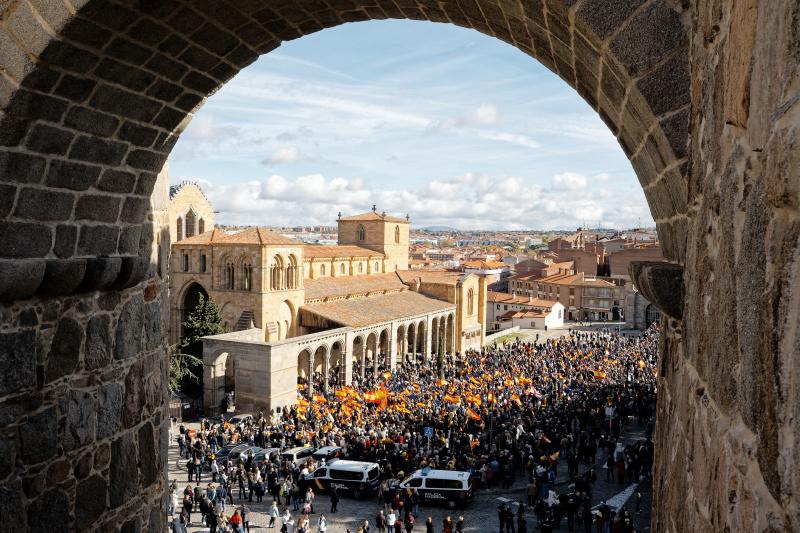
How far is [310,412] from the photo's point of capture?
99.8 feet

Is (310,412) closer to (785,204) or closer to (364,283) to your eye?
(364,283)

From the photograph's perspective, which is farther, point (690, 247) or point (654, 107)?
point (654, 107)

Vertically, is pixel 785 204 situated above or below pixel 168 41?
below

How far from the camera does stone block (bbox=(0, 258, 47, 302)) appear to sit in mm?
3953

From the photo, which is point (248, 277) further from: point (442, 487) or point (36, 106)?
point (36, 106)

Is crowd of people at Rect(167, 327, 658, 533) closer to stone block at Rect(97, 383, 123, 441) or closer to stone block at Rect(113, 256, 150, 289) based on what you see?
stone block at Rect(97, 383, 123, 441)

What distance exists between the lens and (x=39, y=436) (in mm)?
4285

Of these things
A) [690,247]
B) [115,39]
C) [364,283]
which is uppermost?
[115,39]

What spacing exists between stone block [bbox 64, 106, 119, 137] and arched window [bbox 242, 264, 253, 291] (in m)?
38.6

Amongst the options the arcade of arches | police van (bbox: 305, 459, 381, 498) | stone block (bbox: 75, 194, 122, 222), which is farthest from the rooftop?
stone block (bbox: 75, 194, 122, 222)

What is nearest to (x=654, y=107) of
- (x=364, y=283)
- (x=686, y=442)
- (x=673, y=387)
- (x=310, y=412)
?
(x=673, y=387)

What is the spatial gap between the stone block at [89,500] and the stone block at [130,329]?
0.91 meters

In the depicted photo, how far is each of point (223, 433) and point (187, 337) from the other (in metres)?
15.1

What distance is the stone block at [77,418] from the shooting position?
450cm
